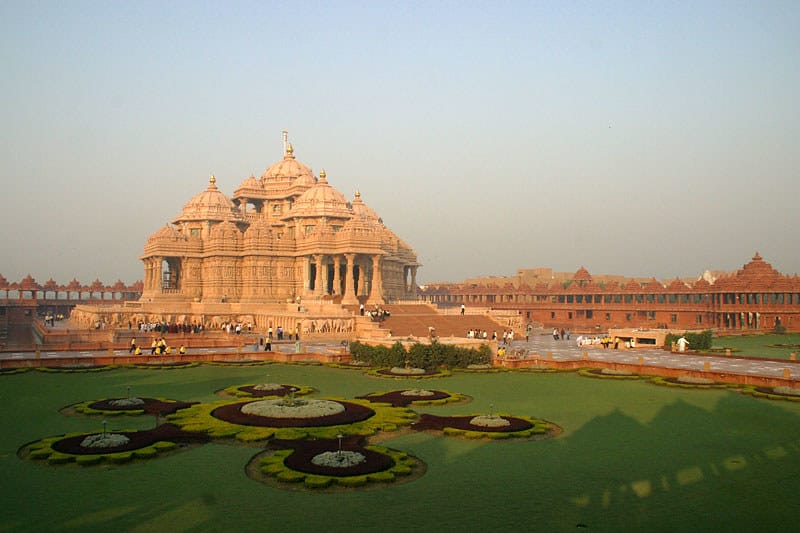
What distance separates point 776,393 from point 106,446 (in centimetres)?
2237

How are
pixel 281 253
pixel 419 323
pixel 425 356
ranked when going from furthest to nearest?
1. pixel 281 253
2. pixel 419 323
3. pixel 425 356

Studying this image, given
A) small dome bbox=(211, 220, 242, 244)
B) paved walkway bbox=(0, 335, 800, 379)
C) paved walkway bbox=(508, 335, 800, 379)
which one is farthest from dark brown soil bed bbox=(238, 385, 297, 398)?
small dome bbox=(211, 220, 242, 244)

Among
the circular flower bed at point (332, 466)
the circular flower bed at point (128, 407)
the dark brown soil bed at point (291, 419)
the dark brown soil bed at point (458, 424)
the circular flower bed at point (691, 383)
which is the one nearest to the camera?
Result: the circular flower bed at point (332, 466)

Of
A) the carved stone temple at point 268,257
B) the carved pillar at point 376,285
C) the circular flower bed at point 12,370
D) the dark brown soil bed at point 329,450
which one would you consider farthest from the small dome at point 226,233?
the dark brown soil bed at point 329,450

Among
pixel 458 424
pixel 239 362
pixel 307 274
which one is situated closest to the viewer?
pixel 458 424

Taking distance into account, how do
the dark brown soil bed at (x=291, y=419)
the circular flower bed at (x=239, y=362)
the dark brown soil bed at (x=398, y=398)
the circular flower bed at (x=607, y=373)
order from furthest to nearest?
the circular flower bed at (x=239, y=362)
the circular flower bed at (x=607, y=373)
the dark brown soil bed at (x=398, y=398)
the dark brown soil bed at (x=291, y=419)

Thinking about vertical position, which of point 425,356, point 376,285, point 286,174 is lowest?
point 425,356

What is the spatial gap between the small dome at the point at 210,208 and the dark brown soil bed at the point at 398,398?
53.0m

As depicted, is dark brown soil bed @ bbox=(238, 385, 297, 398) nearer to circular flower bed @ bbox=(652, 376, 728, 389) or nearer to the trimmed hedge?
the trimmed hedge

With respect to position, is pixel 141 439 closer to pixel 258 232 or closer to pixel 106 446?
pixel 106 446

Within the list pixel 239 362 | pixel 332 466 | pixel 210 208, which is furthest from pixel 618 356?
pixel 210 208

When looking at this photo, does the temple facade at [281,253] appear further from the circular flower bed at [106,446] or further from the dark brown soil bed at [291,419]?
the circular flower bed at [106,446]

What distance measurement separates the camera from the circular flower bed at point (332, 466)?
565 inches

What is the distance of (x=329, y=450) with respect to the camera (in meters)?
16.4
